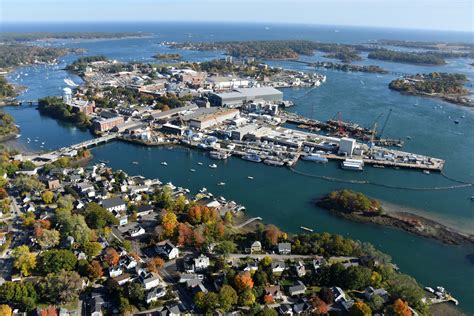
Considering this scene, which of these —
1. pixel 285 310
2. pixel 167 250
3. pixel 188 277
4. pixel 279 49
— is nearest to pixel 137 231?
→ pixel 167 250

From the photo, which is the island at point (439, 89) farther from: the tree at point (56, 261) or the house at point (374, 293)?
the tree at point (56, 261)

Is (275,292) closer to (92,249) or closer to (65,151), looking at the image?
(92,249)

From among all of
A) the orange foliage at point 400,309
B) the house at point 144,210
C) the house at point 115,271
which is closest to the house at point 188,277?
the house at point 115,271

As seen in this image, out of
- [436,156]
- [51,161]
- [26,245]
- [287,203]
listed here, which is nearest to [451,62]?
[436,156]

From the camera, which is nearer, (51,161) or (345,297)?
(345,297)

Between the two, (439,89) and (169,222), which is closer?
(169,222)

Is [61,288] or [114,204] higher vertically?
[114,204]

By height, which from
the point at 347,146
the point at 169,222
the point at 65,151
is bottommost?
the point at 169,222

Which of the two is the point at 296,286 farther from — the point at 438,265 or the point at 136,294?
the point at 438,265
